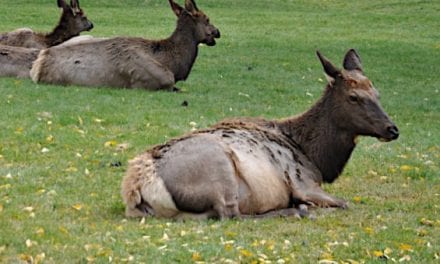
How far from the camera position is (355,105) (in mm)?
9883

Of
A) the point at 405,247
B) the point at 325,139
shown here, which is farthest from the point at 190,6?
the point at 405,247

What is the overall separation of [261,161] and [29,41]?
1311cm

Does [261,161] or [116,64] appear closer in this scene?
[261,161]

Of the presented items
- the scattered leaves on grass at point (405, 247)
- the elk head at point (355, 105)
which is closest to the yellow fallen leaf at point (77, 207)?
the elk head at point (355, 105)

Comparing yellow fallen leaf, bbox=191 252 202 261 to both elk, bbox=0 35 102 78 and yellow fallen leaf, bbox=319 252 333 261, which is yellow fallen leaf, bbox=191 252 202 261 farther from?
elk, bbox=0 35 102 78

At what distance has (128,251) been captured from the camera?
7312 mm

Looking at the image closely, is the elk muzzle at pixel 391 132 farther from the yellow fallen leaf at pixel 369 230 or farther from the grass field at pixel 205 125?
the yellow fallen leaf at pixel 369 230

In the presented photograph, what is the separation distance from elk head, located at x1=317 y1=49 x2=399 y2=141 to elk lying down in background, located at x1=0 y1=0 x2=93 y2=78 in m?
9.66

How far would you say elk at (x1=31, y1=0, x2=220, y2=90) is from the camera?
17422mm

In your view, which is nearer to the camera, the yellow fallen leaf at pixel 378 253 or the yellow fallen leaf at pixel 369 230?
the yellow fallen leaf at pixel 378 253

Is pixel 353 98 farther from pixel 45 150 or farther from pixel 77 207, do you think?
pixel 45 150

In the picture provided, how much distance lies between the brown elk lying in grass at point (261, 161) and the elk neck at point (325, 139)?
0.03ft

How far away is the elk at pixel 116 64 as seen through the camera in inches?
686

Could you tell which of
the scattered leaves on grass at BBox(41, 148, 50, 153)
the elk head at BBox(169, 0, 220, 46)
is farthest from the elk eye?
the elk head at BBox(169, 0, 220, 46)
